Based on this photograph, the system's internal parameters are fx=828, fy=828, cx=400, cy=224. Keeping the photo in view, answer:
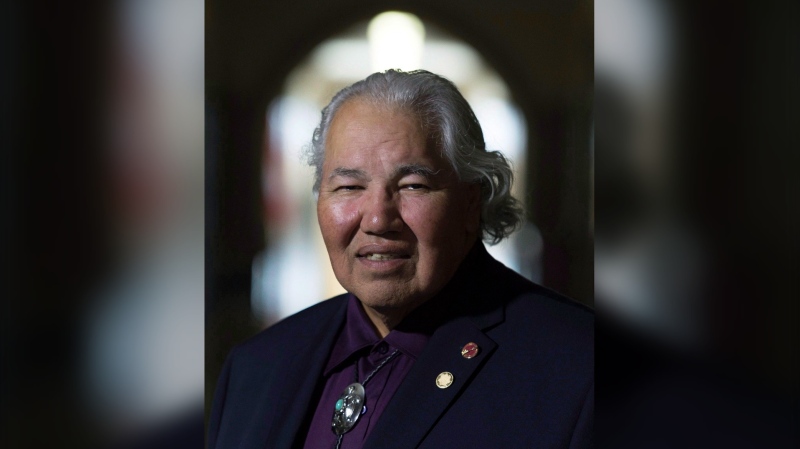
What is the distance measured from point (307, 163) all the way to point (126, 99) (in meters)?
0.29

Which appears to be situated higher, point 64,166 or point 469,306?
point 64,166

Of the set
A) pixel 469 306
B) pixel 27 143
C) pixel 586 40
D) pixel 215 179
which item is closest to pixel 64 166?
pixel 27 143

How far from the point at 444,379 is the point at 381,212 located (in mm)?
265

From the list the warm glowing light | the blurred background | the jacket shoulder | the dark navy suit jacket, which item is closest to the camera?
the blurred background

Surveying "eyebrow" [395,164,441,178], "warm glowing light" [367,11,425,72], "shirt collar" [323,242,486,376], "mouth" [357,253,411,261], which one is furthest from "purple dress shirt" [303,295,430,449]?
"warm glowing light" [367,11,425,72]

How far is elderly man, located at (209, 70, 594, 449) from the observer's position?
1190 millimetres

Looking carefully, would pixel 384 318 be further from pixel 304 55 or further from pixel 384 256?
pixel 304 55

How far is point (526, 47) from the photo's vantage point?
1.27 metres

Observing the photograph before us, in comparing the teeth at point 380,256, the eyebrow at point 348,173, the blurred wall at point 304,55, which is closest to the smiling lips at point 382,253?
the teeth at point 380,256

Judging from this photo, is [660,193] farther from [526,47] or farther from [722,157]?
[526,47]

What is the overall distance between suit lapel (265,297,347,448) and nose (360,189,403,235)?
0.22 m

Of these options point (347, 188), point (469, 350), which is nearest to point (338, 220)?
point (347, 188)

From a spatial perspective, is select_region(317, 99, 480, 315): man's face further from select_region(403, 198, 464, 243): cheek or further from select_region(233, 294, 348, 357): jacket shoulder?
select_region(233, 294, 348, 357): jacket shoulder

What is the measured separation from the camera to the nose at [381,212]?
3.97 feet
